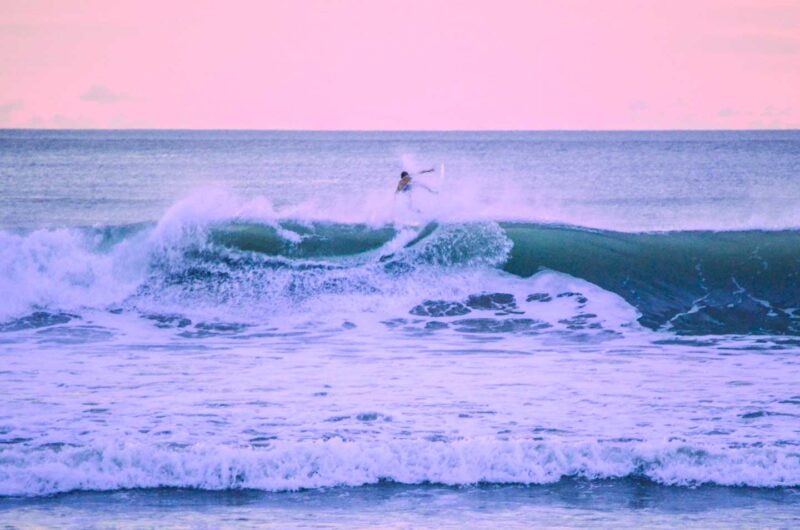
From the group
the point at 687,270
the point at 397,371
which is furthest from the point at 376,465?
the point at 687,270

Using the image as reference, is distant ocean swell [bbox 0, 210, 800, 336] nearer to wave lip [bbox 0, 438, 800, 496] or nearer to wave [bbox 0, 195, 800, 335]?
wave [bbox 0, 195, 800, 335]

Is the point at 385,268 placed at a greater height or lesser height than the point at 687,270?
lesser

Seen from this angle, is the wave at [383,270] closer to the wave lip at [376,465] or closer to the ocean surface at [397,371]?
the ocean surface at [397,371]

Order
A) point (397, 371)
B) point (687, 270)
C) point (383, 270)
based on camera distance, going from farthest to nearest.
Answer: point (687, 270)
point (383, 270)
point (397, 371)

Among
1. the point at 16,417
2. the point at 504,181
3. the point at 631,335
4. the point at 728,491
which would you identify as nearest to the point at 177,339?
the point at 16,417

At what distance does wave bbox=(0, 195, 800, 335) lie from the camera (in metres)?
14.7

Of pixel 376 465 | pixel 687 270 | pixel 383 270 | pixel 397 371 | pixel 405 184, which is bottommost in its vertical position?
pixel 376 465

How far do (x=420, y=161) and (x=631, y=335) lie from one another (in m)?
58.2

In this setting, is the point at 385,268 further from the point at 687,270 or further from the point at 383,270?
the point at 687,270

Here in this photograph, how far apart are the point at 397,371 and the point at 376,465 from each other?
301 cm

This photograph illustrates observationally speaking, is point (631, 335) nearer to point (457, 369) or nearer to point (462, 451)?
point (457, 369)

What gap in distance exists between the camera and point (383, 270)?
15.7m

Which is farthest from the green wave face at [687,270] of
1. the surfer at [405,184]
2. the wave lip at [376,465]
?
the wave lip at [376,465]

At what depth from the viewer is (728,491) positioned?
7906mm
